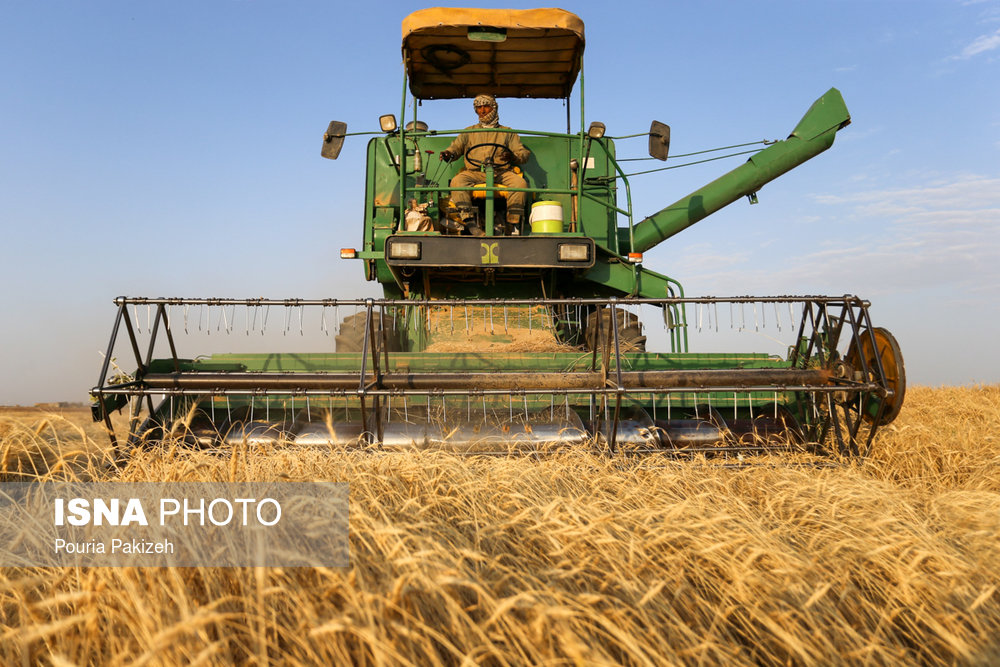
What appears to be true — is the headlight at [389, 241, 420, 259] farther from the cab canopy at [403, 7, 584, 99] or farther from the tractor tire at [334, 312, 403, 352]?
the cab canopy at [403, 7, 584, 99]

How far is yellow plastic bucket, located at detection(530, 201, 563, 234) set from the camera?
5117mm

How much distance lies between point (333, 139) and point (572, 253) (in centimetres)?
255

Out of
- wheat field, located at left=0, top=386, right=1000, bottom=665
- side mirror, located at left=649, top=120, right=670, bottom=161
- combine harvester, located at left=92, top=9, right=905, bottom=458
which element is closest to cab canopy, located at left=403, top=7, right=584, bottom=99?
combine harvester, located at left=92, top=9, right=905, bottom=458

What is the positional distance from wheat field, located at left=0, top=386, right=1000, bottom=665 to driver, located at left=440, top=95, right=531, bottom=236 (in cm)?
337

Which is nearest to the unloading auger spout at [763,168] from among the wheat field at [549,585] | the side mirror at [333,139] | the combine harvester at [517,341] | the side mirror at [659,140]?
the combine harvester at [517,341]

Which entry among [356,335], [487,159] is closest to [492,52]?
[487,159]

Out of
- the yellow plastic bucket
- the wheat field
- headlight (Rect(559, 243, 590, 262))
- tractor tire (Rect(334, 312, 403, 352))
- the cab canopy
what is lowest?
the wheat field

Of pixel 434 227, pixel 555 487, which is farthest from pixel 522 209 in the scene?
pixel 555 487

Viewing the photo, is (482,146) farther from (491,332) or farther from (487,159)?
(491,332)

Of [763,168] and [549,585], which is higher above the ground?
[763,168]

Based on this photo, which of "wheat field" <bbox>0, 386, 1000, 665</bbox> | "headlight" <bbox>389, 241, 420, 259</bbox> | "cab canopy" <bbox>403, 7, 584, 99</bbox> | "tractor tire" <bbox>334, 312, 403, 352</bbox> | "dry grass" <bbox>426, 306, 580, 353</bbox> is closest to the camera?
"wheat field" <bbox>0, 386, 1000, 665</bbox>

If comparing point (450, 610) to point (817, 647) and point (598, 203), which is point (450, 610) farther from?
point (598, 203)

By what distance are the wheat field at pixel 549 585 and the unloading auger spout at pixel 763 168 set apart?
4.37 metres

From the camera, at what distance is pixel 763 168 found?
666 centimetres
